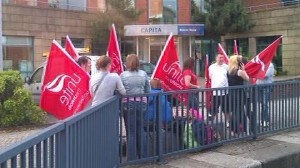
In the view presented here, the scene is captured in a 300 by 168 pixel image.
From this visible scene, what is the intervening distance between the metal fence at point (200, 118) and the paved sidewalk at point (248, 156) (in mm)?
123

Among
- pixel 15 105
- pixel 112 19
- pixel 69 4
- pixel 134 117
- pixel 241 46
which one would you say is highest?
pixel 69 4

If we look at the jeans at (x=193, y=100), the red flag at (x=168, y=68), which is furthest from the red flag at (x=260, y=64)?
the jeans at (x=193, y=100)

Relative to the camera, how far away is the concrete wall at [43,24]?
1099 inches

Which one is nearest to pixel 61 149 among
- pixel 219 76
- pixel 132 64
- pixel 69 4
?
pixel 132 64

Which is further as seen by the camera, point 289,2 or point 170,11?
point 170,11

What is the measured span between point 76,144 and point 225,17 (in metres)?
30.0

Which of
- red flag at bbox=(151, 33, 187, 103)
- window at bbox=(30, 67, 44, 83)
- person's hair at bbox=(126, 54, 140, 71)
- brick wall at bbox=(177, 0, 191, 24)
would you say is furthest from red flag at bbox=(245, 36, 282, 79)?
brick wall at bbox=(177, 0, 191, 24)

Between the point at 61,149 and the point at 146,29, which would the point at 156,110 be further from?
the point at 146,29

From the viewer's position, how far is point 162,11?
36.7 m

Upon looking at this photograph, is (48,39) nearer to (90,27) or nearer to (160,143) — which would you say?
(90,27)

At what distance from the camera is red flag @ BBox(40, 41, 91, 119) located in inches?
266

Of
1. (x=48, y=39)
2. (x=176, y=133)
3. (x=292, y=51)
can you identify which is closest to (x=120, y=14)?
(x=48, y=39)

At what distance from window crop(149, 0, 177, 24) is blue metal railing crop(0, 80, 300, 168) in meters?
27.8

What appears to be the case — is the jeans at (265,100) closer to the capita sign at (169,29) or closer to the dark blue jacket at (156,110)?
the dark blue jacket at (156,110)
